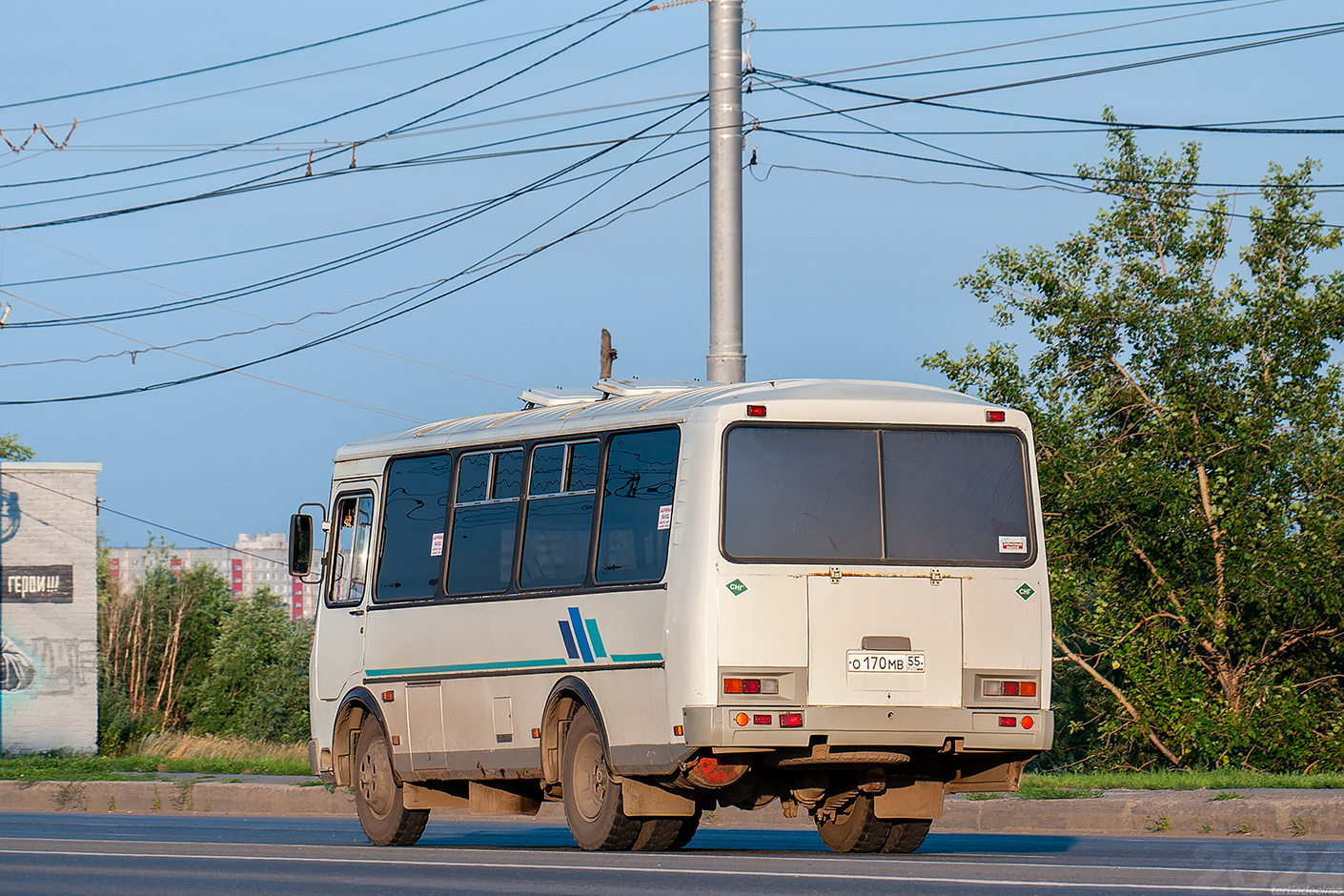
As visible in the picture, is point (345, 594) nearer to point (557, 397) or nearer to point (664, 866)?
point (557, 397)

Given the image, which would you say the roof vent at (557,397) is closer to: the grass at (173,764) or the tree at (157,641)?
the grass at (173,764)

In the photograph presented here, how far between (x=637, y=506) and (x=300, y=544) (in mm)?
4568

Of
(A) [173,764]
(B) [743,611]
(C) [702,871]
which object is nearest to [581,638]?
(B) [743,611]

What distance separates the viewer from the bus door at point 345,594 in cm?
1548

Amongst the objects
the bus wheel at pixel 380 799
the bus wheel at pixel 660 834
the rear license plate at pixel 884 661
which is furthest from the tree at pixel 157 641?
the rear license plate at pixel 884 661

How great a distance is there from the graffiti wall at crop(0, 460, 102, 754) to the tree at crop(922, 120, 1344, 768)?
1849cm

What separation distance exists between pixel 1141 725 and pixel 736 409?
489 inches

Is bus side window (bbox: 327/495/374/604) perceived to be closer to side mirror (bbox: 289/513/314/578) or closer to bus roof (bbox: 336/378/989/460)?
side mirror (bbox: 289/513/314/578)

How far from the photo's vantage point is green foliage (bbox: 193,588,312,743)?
137 ft

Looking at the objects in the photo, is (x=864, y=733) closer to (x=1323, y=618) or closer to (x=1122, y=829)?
(x=1122, y=829)

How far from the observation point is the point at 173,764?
89.8 feet

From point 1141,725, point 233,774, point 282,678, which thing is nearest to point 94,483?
point 282,678

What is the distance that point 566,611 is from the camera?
13.0 m

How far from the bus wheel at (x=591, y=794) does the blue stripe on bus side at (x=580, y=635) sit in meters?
0.39
